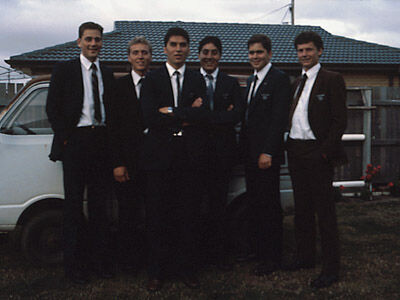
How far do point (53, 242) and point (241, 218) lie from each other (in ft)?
6.41

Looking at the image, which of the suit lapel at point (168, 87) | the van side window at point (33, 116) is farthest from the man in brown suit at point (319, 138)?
the van side window at point (33, 116)

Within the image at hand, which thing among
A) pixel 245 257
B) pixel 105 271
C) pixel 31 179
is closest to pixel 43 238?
pixel 31 179

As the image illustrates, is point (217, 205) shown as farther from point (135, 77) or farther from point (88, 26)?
point (88, 26)

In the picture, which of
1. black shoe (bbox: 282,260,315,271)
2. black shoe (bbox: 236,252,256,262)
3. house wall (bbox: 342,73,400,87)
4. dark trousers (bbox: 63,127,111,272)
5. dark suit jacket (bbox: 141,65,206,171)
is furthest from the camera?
house wall (bbox: 342,73,400,87)

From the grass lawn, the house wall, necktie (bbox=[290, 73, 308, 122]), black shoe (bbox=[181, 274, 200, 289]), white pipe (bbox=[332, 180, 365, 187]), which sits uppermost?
the house wall

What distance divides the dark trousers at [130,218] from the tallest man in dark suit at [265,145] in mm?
1090

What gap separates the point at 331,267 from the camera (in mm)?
3658

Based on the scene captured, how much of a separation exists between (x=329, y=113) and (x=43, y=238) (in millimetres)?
3022

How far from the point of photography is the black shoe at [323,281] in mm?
3572

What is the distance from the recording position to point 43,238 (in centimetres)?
407

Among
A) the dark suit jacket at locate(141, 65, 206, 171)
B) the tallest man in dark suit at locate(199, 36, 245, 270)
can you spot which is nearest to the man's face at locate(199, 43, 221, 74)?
the tallest man in dark suit at locate(199, 36, 245, 270)

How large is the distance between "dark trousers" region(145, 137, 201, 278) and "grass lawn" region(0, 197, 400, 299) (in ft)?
0.86

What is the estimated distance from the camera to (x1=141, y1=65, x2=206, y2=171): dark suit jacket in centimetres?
344

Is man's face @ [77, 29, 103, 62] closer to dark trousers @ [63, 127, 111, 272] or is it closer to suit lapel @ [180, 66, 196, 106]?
dark trousers @ [63, 127, 111, 272]
